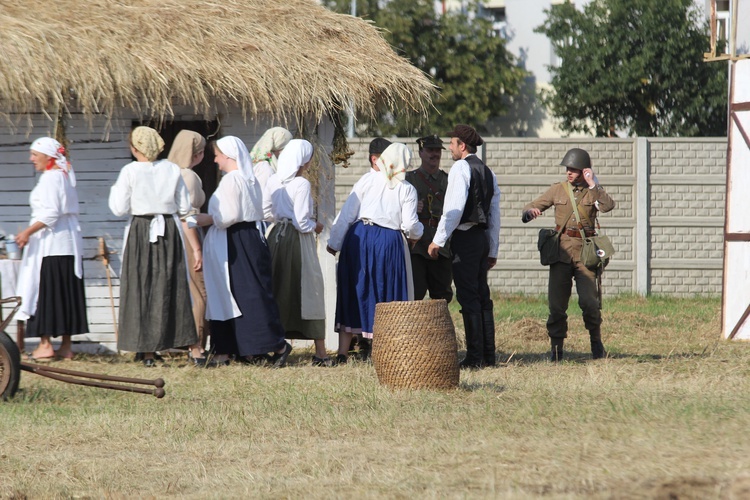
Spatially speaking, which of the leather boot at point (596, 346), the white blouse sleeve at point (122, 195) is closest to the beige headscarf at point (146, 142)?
the white blouse sleeve at point (122, 195)

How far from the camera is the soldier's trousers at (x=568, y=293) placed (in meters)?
9.98

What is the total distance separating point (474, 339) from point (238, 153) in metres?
2.41

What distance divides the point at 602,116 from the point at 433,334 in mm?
23568

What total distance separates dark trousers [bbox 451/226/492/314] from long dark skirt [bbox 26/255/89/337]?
3133 millimetres

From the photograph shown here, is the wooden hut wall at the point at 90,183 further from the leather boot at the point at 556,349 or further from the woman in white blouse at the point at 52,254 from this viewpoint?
the leather boot at the point at 556,349

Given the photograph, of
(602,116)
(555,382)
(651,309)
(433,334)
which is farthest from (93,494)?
Result: (602,116)

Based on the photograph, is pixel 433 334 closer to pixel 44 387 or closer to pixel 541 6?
pixel 44 387

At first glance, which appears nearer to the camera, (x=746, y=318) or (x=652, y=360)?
(x=652, y=360)

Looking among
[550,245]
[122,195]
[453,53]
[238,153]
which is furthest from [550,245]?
[453,53]

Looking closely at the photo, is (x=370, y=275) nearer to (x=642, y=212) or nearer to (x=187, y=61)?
(x=187, y=61)

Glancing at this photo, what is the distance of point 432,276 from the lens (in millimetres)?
10422

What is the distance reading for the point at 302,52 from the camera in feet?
34.3

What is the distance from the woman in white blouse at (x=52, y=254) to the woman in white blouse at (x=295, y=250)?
1630mm

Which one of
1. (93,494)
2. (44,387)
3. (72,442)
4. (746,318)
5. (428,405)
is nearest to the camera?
(93,494)
